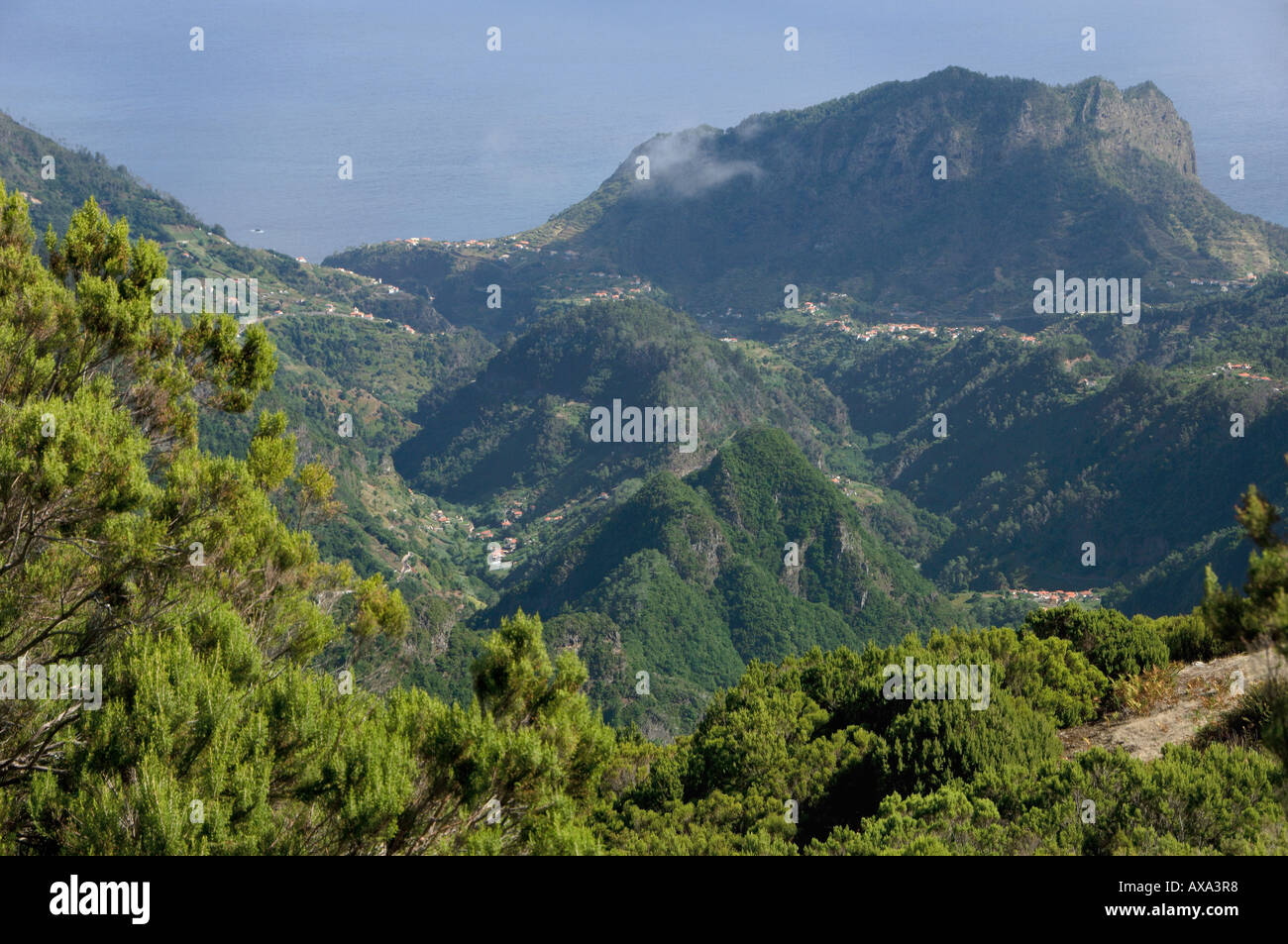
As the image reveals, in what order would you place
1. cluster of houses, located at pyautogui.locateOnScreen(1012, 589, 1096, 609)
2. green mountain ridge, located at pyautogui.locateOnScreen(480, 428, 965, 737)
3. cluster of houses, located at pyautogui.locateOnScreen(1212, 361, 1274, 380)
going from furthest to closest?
cluster of houses, located at pyautogui.locateOnScreen(1212, 361, 1274, 380) → cluster of houses, located at pyautogui.locateOnScreen(1012, 589, 1096, 609) → green mountain ridge, located at pyautogui.locateOnScreen(480, 428, 965, 737)

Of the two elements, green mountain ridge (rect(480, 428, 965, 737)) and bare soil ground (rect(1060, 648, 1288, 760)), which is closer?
bare soil ground (rect(1060, 648, 1288, 760))

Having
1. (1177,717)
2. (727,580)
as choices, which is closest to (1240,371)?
(727,580)

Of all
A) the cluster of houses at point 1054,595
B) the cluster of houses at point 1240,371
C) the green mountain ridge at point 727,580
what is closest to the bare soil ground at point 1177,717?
the green mountain ridge at point 727,580

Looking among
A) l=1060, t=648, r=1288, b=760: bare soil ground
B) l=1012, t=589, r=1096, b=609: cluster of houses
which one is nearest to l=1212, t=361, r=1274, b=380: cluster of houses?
l=1012, t=589, r=1096, b=609: cluster of houses

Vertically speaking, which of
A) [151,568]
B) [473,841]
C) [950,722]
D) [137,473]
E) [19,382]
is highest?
[19,382]

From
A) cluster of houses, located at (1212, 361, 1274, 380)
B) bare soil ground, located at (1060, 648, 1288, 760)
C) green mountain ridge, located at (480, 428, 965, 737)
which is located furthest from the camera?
cluster of houses, located at (1212, 361, 1274, 380)

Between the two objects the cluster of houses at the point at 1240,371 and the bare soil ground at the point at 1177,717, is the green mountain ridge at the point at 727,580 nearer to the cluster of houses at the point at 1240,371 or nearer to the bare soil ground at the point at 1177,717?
the cluster of houses at the point at 1240,371

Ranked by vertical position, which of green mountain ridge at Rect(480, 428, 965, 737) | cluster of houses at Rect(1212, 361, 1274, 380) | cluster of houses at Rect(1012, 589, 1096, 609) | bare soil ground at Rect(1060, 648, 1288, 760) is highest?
cluster of houses at Rect(1212, 361, 1274, 380)

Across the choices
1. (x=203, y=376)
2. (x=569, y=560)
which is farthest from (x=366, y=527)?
(x=203, y=376)

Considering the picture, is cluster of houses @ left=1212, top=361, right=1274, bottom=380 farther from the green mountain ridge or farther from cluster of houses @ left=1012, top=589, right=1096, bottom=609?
the green mountain ridge

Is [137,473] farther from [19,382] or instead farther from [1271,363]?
[1271,363]
